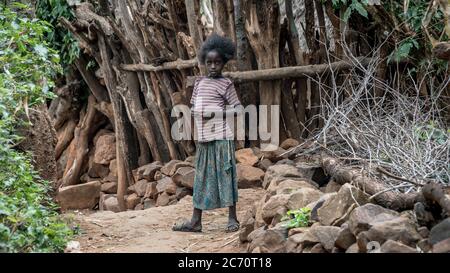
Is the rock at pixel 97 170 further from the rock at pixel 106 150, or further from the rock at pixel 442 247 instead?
the rock at pixel 442 247

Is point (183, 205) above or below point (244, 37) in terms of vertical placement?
below

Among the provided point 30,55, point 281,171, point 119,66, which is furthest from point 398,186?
point 119,66

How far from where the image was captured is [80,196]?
904 cm

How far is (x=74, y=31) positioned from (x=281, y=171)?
186 inches

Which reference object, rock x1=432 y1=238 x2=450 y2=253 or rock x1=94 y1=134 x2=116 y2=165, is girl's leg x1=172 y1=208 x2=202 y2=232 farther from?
rock x1=94 y1=134 x2=116 y2=165

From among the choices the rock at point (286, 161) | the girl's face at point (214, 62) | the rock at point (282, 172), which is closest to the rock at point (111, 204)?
the rock at point (286, 161)

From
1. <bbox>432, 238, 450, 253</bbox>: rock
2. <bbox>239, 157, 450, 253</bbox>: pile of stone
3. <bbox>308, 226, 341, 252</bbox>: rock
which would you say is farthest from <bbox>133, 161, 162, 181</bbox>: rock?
<bbox>432, 238, 450, 253</bbox>: rock

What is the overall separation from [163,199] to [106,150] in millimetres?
3137

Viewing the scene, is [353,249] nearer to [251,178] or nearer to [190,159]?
[251,178]

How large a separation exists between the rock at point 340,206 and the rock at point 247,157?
125 inches

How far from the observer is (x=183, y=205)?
6707mm

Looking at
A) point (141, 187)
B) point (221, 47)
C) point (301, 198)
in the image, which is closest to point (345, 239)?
point (301, 198)

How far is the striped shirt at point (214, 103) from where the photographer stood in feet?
16.9
